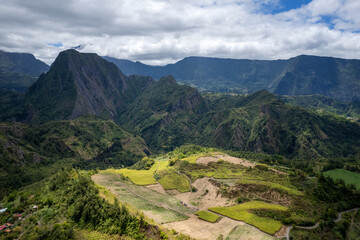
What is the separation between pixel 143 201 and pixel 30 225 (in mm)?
48239

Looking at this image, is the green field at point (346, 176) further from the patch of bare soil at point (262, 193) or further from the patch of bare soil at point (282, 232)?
the patch of bare soil at point (282, 232)

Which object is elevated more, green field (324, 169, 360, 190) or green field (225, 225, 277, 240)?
green field (324, 169, 360, 190)

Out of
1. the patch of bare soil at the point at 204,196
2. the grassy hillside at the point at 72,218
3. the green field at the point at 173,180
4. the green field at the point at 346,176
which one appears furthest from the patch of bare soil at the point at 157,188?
the green field at the point at 346,176

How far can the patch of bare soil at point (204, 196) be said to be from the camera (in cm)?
9769

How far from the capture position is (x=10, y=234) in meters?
55.0

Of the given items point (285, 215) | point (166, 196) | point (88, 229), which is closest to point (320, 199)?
point (285, 215)

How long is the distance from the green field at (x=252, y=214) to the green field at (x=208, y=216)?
282 cm

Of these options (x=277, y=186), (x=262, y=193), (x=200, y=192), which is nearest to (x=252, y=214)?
(x=262, y=193)

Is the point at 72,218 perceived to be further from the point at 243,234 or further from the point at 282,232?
the point at 282,232

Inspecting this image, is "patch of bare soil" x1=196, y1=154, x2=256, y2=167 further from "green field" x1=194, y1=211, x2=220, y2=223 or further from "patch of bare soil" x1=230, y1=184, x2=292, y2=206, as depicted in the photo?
"green field" x1=194, y1=211, x2=220, y2=223

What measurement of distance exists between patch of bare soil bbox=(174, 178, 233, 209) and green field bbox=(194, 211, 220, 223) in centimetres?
927

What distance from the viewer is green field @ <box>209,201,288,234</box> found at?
7138cm

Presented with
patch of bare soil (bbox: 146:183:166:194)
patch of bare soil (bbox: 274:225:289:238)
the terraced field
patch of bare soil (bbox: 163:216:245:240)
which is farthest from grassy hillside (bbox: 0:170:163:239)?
patch of bare soil (bbox: 146:183:166:194)

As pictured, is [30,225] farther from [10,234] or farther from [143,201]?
[143,201]
